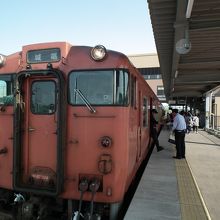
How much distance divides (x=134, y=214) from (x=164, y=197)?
1130mm

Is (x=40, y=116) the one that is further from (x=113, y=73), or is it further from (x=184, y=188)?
(x=184, y=188)

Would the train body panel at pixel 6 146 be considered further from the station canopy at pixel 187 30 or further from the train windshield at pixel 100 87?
the station canopy at pixel 187 30

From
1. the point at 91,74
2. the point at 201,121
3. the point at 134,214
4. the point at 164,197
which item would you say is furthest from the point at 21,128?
the point at 201,121

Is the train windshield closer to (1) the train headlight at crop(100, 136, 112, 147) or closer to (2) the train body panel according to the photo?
(1) the train headlight at crop(100, 136, 112, 147)

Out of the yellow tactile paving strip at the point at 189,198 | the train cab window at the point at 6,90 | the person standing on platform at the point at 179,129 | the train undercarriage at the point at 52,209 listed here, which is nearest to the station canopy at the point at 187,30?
the person standing on platform at the point at 179,129

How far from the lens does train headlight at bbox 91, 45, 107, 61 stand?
4.70 meters

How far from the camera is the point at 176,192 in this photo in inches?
245

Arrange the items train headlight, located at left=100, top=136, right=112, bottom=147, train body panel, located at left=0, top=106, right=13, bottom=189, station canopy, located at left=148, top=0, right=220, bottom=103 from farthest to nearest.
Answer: station canopy, located at left=148, top=0, right=220, bottom=103
train body panel, located at left=0, top=106, right=13, bottom=189
train headlight, located at left=100, top=136, right=112, bottom=147

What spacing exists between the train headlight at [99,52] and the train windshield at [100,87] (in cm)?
19

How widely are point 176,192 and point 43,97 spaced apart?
10.1 ft

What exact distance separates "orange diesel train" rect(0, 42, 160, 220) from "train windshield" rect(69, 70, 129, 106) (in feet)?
0.05

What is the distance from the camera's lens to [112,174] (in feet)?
15.1

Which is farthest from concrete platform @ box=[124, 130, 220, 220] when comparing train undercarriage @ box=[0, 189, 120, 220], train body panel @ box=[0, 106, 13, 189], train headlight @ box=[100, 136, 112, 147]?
train body panel @ box=[0, 106, 13, 189]

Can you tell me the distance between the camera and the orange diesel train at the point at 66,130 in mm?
4648
